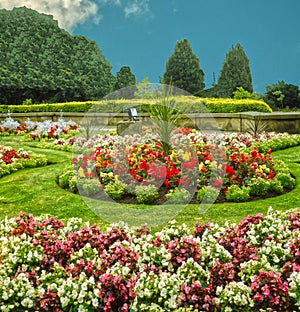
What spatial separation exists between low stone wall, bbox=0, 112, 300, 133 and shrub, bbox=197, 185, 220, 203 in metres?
4.10

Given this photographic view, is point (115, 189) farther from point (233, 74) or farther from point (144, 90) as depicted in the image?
point (233, 74)

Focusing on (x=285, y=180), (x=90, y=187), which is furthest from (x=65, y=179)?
(x=285, y=180)

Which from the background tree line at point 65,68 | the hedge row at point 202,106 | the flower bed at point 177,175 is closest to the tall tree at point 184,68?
the background tree line at point 65,68

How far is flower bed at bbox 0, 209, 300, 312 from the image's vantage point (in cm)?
264

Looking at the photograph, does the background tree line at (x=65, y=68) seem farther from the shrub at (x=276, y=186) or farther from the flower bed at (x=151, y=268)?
the flower bed at (x=151, y=268)

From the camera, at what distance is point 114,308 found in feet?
9.01

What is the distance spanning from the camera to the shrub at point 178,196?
5410 millimetres

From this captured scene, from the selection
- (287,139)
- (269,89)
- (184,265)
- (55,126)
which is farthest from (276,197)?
(269,89)

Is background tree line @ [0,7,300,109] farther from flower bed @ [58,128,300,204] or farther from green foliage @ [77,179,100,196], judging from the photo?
green foliage @ [77,179,100,196]

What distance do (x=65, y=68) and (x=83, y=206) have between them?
28924mm

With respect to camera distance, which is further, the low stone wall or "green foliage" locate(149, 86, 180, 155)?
the low stone wall

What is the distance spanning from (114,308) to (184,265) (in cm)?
50

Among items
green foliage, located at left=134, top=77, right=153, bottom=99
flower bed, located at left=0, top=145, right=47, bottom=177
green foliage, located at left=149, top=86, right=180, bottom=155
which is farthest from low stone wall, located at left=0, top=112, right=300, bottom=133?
green foliage, located at left=149, top=86, right=180, bottom=155

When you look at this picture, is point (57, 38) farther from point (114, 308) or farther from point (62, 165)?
point (114, 308)
